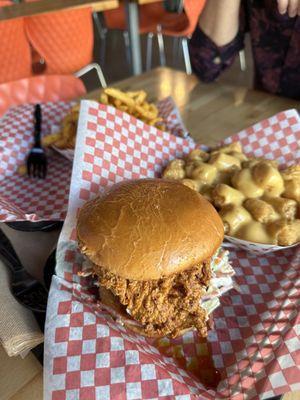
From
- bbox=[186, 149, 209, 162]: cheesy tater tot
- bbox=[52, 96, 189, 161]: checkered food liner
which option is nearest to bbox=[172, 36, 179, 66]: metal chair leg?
bbox=[52, 96, 189, 161]: checkered food liner

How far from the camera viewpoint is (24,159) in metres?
1.59

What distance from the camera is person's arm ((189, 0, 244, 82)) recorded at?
5.80 ft

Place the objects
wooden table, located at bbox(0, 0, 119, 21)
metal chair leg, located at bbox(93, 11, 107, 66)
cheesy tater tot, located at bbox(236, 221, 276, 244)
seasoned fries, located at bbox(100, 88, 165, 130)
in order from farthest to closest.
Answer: metal chair leg, located at bbox(93, 11, 107, 66), wooden table, located at bbox(0, 0, 119, 21), seasoned fries, located at bbox(100, 88, 165, 130), cheesy tater tot, located at bbox(236, 221, 276, 244)

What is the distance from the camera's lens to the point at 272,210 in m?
1.10

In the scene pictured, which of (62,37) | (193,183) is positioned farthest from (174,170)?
(62,37)

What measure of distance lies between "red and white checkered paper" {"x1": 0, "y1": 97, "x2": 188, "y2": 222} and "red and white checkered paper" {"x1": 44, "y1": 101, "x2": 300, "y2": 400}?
25 cm

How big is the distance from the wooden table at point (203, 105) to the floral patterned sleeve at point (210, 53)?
118mm

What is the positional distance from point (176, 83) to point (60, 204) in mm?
1199

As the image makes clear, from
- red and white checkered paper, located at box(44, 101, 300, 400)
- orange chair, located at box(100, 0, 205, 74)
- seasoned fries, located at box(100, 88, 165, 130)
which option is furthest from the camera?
orange chair, located at box(100, 0, 205, 74)

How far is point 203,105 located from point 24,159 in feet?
3.27

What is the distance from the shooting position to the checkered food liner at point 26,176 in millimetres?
1390

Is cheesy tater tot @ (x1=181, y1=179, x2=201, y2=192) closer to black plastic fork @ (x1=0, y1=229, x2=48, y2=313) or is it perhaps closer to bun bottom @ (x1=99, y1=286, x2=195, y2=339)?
bun bottom @ (x1=99, y1=286, x2=195, y2=339)

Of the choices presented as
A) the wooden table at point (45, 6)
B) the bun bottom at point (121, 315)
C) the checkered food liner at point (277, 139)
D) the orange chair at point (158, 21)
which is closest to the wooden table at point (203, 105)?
the checkered food liner at point (277, 139)

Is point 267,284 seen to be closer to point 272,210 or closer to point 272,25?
point 272,210
